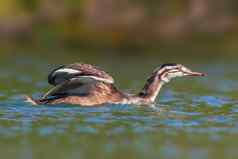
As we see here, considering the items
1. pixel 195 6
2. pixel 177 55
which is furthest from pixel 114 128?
pixel 195 6

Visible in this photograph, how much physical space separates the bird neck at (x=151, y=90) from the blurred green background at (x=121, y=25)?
10.8m

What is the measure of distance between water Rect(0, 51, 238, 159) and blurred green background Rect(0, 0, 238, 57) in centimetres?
838

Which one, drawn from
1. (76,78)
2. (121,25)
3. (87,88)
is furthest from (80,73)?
(121,25)

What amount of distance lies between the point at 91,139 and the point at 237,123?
2.73m

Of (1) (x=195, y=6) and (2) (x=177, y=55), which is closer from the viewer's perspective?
(2) (x=177, y=55)

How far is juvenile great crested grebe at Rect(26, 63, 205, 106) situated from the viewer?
Answer: 679 inches

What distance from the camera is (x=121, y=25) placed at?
32781 mm

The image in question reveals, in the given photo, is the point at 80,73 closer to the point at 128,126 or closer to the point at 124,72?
the point at 128,126

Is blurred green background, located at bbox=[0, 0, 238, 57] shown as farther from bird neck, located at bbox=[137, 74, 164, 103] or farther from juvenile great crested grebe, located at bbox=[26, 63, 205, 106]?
juvenile great crested grebe, located at bbox=[26, 63, 205, 106]

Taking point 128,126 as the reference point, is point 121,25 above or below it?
above

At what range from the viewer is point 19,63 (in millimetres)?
26531

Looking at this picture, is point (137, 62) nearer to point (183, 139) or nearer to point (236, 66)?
point (236, 66)


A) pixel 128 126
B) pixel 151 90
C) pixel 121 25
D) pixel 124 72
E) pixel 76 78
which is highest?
pixel 121 25

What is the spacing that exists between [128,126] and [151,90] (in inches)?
140
